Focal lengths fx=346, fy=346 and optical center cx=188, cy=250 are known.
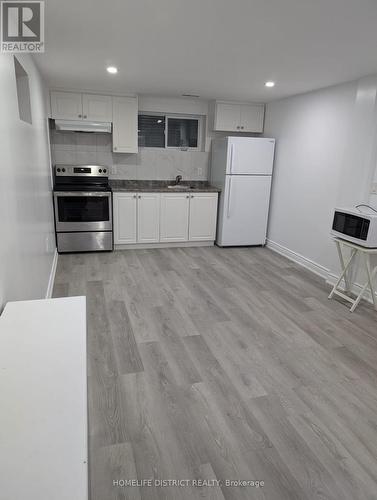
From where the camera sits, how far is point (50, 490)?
0.75 meters

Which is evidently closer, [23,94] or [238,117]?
[23,94]

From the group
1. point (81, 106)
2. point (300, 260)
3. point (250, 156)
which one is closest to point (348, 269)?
point (300, 260)

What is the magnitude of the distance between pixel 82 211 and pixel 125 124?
1.43 meters

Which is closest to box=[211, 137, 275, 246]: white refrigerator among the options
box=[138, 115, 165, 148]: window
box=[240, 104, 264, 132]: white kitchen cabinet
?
box=[240, 104, 264, 132]: white kitchen cabinet

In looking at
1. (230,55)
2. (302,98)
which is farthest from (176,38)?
(302,98)

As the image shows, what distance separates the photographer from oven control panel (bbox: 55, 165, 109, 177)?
5027 millimetres

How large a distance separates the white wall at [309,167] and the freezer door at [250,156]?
18 cm

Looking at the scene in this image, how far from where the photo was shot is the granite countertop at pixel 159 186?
514 cm

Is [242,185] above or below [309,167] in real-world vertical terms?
below

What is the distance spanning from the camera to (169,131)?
18.5 ft

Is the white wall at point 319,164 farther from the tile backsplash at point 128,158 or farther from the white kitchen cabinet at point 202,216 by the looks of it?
the tile backsplash at point 128,158

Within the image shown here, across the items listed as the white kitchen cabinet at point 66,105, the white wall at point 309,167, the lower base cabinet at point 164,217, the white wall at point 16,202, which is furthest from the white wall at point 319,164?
the white wall at point 16,202

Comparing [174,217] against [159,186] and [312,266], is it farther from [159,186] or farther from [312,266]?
[312,266]
